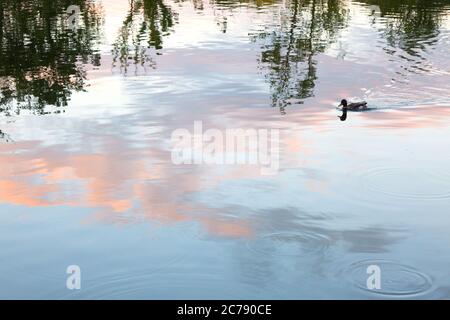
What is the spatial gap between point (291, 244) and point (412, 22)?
133 feet

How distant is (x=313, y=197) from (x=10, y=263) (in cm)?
888

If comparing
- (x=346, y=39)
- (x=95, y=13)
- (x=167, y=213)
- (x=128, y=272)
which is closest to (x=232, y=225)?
(x=167, y=213)

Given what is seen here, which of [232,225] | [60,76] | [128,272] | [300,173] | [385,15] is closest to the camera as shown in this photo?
[128,272]

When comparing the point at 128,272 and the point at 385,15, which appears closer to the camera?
the point at 128,272

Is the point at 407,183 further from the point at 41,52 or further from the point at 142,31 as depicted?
the point at 142,31

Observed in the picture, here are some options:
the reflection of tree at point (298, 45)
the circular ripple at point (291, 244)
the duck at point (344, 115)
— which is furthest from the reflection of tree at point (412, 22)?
the circular ripple at point (291, 244)

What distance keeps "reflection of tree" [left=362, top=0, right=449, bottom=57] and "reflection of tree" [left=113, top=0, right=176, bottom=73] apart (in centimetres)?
1582

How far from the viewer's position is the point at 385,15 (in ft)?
189

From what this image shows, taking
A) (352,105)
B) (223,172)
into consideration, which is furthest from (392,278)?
(352,105)

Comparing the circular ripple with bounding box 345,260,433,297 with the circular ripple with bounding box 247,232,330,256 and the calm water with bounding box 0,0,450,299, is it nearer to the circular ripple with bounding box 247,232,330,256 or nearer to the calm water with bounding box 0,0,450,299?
the calm water with bounding box 0,0,450,299

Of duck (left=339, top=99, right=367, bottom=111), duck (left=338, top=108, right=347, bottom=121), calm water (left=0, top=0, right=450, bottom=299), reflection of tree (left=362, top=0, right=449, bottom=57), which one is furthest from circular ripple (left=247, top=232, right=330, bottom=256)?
reflection of tree (left=362, top=0, right=449, bottom=57)

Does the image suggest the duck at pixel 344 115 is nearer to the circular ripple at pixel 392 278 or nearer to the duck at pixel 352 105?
the duck at pixel 352 105

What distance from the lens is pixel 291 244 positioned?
17.6 m

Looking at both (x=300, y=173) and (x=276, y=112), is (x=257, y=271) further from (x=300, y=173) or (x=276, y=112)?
(x=276, y=112)
